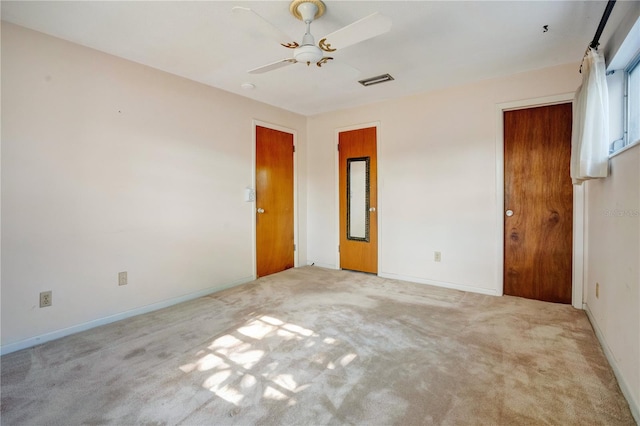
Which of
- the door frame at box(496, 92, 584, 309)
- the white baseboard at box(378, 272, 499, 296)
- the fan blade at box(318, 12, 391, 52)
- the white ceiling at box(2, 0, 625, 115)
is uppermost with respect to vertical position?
the white ceiling at box(2, 0, 625, 115)

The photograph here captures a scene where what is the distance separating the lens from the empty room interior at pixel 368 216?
175cm

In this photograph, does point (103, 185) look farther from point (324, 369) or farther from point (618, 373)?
point (618, 373)

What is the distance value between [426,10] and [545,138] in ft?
6.66

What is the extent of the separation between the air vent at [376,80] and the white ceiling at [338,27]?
0.34 feet

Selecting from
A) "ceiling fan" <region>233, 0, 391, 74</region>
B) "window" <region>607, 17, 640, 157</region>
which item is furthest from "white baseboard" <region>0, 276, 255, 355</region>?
"window" <region>607, 17, 640, 157</region>

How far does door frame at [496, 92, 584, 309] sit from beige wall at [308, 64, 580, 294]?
0.03 metres

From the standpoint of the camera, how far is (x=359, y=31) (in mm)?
1812

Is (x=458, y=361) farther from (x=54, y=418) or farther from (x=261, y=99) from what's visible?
(x=261, y=99)

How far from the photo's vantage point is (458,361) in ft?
6.68

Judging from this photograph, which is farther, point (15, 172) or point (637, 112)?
point (15, 172)

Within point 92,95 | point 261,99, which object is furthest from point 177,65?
point 261,99

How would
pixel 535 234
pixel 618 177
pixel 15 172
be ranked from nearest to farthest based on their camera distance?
pixel 618 177
pixel 15 172
pixel 535 234

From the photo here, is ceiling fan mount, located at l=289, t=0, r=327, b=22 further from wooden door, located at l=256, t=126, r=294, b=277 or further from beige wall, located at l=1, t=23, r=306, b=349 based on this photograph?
wooden door, located at l=256, t=126, r=294, b=277

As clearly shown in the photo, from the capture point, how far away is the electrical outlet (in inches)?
92.9
